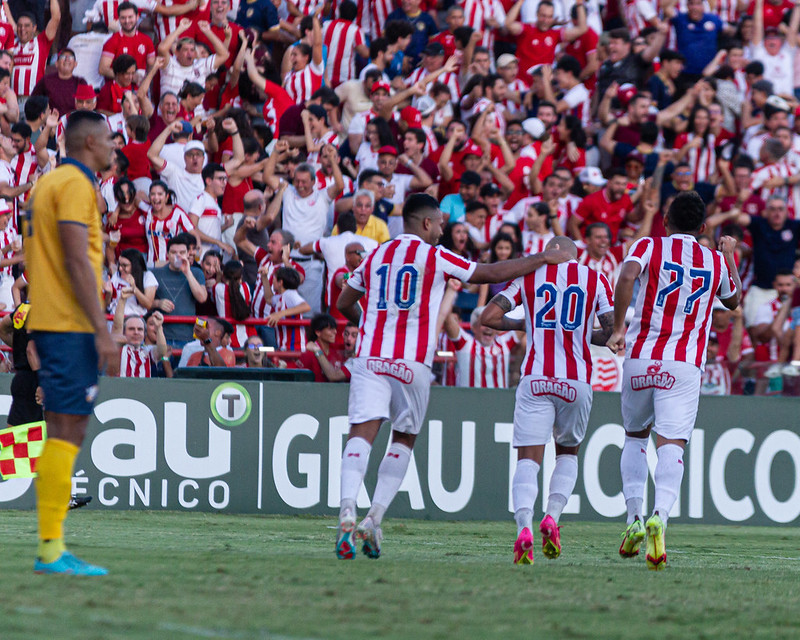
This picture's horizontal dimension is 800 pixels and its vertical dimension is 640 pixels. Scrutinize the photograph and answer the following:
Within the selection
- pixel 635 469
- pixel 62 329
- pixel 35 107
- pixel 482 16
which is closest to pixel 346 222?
pixel 35 107

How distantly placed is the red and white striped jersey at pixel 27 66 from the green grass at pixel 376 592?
808cm

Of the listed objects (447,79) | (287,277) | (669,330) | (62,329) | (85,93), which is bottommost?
(62,329)

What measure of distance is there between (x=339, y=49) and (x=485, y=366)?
22.6ft

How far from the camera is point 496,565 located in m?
7.96

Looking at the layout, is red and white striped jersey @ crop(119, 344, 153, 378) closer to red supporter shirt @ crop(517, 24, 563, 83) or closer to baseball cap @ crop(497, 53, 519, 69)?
baseball cap @ crop(497, 53, 519, 69)

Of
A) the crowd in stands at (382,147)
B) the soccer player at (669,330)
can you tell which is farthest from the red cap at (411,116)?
the soccer player at (669,330)

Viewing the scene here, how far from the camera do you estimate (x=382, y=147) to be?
16469 millimetres

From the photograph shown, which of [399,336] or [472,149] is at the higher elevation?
[472,149]

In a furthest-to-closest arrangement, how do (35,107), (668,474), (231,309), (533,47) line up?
(533,47), (35,107), (231,309), (668,474)

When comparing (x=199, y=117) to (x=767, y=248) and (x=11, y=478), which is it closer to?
(x=11, y=478)

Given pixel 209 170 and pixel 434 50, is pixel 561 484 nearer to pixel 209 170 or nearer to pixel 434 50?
pixel 209 170

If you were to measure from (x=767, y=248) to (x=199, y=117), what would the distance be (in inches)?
304

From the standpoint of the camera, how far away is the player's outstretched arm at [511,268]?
8039 mm

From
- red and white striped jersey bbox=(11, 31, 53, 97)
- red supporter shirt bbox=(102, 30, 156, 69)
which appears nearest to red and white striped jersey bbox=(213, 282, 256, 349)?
red supporter shirt bbox=(102, 30, 156, 69)
